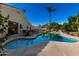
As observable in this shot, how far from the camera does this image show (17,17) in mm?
7332

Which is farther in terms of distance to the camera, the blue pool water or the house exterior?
the blue pool water

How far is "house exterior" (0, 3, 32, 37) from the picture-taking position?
A: 7.22 meters

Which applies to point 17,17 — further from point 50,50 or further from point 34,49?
point 50,50

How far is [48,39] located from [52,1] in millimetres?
783

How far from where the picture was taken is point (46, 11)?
7285 millimetres

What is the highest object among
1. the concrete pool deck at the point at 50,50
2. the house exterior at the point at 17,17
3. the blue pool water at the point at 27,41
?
the house exterior at the point at 17,17

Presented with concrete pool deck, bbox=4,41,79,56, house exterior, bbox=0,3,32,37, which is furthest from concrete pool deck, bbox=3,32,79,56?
house exterior, bbox=0,3,32,37

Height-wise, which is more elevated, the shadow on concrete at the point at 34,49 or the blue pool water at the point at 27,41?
the blue pool water at the point at 27,41

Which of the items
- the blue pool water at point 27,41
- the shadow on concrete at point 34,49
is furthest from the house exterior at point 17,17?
the shadow on concrete at point 34,49

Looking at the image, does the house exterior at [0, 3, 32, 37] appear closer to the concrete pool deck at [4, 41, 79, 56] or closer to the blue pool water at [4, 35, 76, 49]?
the blue pool water at [4, 35, 76, 49]

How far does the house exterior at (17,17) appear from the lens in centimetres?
722

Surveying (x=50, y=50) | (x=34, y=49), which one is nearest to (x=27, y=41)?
(x=34, y=49)

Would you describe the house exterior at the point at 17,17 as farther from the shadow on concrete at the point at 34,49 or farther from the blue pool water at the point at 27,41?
the shadow on concrete at the point at 34,49

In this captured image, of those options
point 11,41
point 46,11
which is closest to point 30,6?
point 46,11
